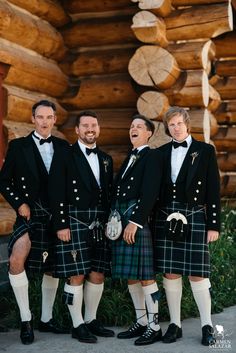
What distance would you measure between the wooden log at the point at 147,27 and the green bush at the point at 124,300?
255cm

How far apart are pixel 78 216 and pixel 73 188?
23 centimetres

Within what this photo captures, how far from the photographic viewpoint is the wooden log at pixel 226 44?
29.5 feet

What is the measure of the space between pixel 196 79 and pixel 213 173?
2.28 meters

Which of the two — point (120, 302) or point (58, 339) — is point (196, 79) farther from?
point (58, 339)

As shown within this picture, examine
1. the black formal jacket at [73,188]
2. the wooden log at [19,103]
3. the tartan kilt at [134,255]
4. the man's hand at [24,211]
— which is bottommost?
the tartan kilt at [134,255]

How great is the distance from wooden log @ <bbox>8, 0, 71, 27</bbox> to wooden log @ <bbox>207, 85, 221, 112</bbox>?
7.32ft

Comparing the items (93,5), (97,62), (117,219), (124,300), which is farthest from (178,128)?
(93,5)

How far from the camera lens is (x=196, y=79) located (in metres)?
6.77

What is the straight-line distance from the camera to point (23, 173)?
192 inches

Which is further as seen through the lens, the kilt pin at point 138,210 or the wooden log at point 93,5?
the wooden log at point 93,5

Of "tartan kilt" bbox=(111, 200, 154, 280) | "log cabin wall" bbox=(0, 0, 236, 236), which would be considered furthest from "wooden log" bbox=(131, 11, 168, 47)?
"tartan kilt" bbox=(111, 200, 154, 280)

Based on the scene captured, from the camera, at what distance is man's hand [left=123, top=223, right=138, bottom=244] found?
15.2ft

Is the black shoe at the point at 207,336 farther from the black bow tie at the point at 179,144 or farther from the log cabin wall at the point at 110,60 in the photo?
the log cabin wall at the point at 110,60

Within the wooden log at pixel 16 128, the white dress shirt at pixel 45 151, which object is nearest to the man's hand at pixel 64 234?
the white dress shirt at pixel 45 151
